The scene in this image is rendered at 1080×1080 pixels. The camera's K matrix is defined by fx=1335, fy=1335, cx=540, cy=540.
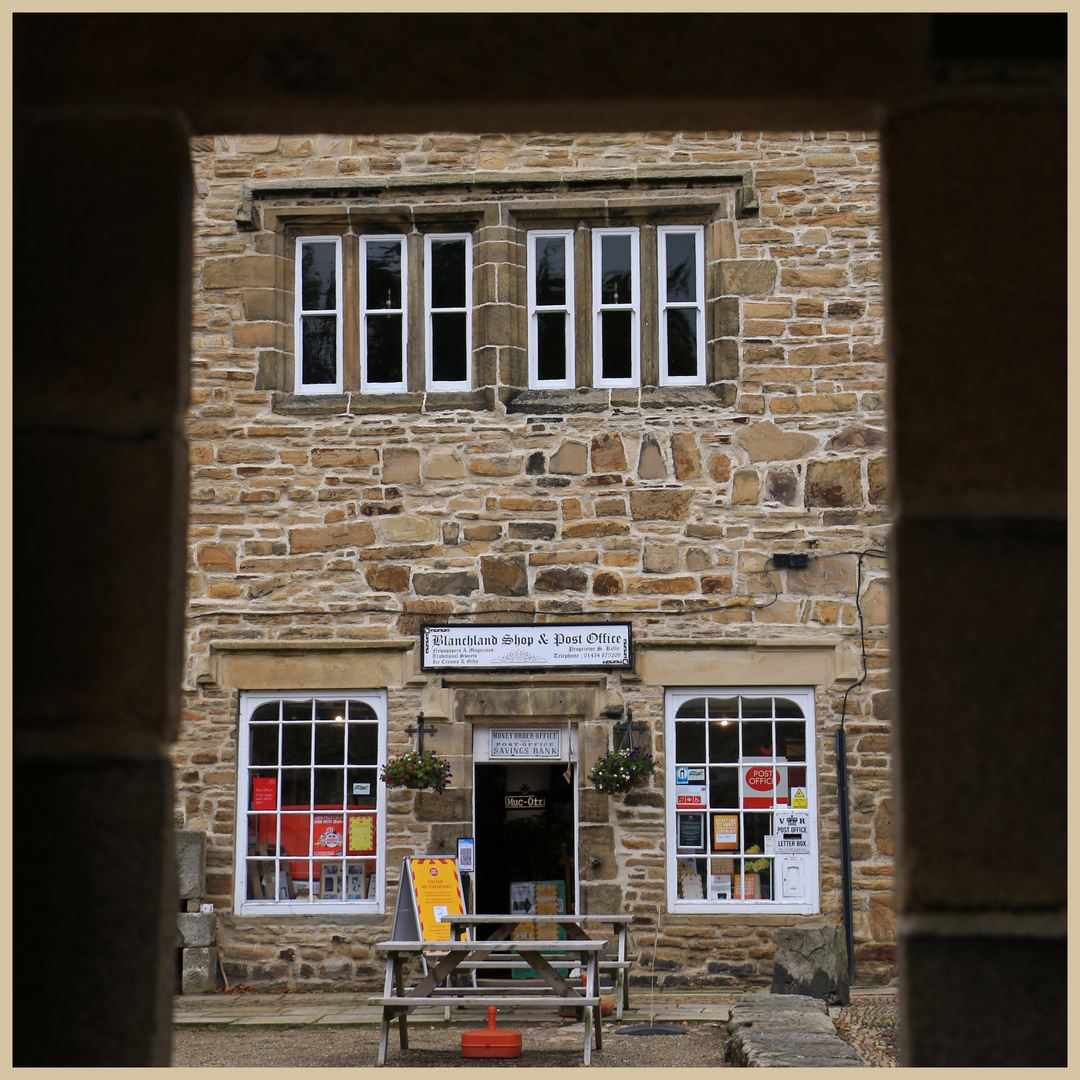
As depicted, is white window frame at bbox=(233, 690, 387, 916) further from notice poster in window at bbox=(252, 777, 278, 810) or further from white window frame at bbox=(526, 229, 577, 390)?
white window frame at bbox=(526, 229, 577, 390)

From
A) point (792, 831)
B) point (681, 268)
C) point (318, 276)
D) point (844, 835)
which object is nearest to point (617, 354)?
point (681, 268)

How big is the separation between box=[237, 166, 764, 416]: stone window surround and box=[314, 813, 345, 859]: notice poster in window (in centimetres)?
314

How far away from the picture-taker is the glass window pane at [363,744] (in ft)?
33.4

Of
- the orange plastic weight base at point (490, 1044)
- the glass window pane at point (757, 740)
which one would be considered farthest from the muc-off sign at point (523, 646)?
the orange plastic weight base at point (490, 1044)

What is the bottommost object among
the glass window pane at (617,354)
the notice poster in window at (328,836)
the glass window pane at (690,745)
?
the notice poster in window at (328,836)

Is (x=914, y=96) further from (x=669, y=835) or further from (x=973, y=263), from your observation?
(x=669, y=835)

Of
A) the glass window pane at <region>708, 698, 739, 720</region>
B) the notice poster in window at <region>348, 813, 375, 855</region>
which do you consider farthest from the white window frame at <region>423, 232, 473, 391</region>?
the notice poster in window at <region>348, 813, 375, 855</region>

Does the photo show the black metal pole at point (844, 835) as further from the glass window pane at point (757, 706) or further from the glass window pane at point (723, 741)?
the glass window pane at point (723, 741)

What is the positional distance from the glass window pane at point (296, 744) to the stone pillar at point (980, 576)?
8.85 m

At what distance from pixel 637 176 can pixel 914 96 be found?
888cm

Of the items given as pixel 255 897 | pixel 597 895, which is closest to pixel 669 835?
pixel 597 895

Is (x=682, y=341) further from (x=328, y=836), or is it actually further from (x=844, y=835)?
(x=328, y=836)

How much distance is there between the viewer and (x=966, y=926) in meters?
1.68

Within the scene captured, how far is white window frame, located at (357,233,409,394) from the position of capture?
10547mm
